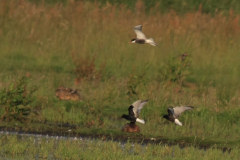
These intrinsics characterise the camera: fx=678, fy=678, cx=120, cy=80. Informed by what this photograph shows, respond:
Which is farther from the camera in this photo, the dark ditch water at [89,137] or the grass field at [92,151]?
the dark ditch water at [89,137]

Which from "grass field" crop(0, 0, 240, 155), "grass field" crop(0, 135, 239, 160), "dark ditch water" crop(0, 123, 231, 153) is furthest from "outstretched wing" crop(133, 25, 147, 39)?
"grass field" crop(0, 135, 239, 160)

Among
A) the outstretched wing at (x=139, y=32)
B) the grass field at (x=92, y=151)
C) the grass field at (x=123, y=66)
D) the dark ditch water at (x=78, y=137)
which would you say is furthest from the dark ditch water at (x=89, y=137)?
the outstretched wing at (x=139, y=32)

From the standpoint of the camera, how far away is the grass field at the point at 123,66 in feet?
37.3

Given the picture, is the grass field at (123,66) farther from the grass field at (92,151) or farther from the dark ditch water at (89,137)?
the grass field at (92,151)

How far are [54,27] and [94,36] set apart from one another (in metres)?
1.18

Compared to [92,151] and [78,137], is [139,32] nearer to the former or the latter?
[78,137]

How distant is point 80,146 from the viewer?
9.05 meters

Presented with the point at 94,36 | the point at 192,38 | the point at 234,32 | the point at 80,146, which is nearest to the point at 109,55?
the point at 94,36

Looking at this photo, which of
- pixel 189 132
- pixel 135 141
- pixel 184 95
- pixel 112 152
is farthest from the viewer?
pixel 184 95

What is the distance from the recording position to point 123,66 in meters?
17.2

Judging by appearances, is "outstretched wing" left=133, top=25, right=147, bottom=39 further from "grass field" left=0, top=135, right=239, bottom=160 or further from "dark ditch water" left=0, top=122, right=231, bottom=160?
"grass field" left=0, top=135, right=239, bottom=160

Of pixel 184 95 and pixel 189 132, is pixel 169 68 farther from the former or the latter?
pixel 189 132

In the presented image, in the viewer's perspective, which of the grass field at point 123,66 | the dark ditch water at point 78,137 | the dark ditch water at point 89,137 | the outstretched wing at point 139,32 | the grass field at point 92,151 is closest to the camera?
the grass field at point 92,151

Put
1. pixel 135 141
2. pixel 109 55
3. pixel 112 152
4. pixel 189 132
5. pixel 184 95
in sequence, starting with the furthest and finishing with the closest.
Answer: pixel 109 55
pixel 184 95
pixel 189 132
pixel 135 141
pixel 112 152
